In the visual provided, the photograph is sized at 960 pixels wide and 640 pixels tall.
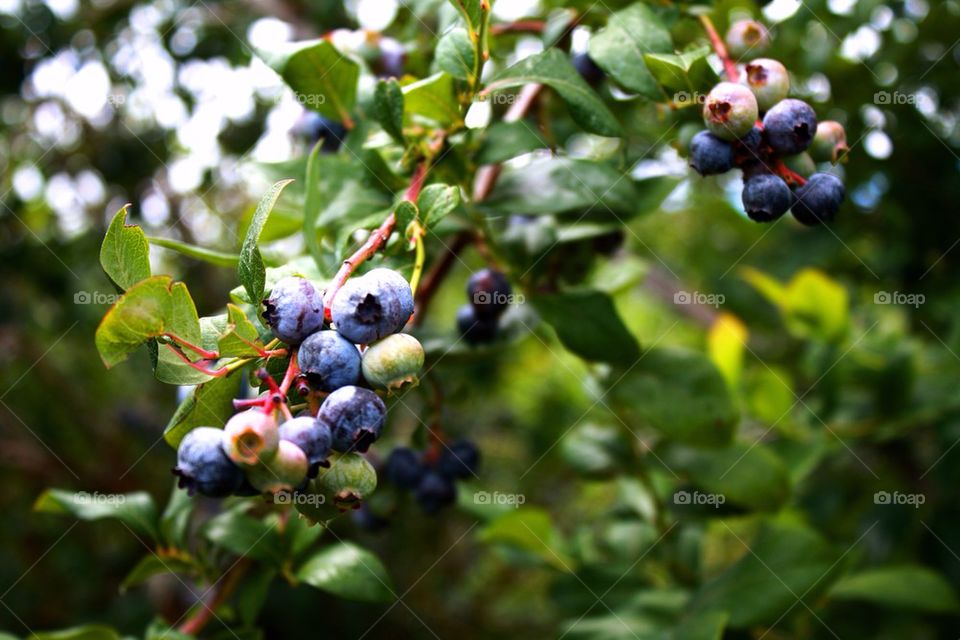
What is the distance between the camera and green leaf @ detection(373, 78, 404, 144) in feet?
3.21

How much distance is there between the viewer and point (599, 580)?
1.66m

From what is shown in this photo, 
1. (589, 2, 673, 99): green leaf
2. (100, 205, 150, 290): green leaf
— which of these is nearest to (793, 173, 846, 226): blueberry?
(589, 2, 673, 99): green leaf

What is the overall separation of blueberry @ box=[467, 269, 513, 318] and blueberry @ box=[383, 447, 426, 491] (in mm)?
313

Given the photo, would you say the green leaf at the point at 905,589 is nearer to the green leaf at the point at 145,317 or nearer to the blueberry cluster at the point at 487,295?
the blueberry cluster at the point at 487,295

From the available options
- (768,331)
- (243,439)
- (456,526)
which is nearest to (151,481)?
A: (456,526)

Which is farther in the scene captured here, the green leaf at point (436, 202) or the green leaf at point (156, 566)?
the green leaf at point (156, 566)

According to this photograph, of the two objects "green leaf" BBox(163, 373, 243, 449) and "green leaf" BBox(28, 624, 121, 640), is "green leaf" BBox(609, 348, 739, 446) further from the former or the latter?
"green leaf" BBox(28, 624, 121, 640)

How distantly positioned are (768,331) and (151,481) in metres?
2.24

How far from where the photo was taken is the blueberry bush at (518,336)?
785mm

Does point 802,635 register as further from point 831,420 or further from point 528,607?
point 528,607

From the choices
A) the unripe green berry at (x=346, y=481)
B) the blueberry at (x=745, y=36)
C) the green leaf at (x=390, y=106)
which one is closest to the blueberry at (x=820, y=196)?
the blueberry at (x=745, y=36)

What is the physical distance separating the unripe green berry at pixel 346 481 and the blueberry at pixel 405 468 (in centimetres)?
69

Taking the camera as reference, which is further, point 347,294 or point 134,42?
point 134,42

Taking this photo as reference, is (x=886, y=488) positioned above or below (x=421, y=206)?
below
